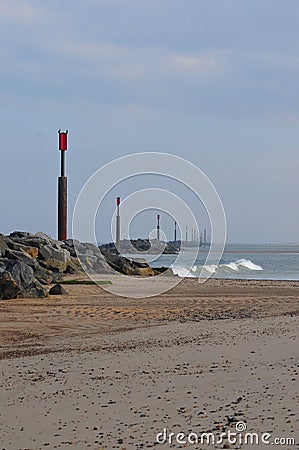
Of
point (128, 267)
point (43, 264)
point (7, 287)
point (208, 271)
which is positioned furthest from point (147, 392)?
point (208, 271)

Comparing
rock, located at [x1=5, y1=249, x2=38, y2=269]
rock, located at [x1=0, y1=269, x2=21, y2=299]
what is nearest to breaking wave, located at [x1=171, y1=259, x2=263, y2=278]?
rock, located at [x1=5, y1=249, x2=38, y2=269]

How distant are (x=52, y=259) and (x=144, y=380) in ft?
79.2

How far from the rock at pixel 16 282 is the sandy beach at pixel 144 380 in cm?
353

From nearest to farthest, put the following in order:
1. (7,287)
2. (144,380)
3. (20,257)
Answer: (144,380) < (7,287) < (20,257)

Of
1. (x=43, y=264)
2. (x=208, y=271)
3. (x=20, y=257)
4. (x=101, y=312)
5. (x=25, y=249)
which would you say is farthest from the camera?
(x=208, y=271)

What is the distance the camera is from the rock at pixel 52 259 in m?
31.5

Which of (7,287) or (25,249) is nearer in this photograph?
(7,287)

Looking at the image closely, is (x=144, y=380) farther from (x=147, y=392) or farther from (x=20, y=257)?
(x=20, y=257)

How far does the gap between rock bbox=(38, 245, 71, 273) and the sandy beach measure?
52.8 ft

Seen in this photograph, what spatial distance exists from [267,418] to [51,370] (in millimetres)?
3594

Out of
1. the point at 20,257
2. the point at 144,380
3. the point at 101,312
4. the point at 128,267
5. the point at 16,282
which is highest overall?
the point at 20,257

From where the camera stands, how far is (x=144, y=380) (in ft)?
26.2

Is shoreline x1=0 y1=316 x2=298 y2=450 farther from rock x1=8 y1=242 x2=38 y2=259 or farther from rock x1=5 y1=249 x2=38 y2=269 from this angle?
rock x1=8 y1=242 x2=38 y2=259

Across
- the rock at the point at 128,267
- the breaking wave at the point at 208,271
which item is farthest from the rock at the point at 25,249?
the breaking wave at the point at 208,271
